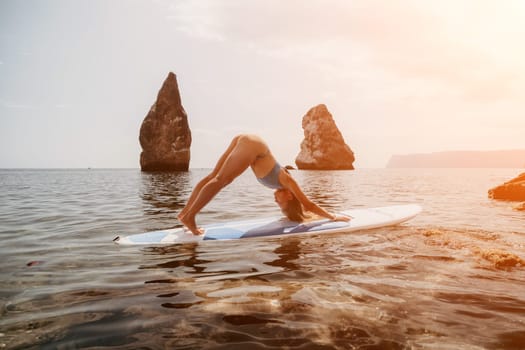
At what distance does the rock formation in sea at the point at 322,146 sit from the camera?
103438 mm

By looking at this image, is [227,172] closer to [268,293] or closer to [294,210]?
[294,210]

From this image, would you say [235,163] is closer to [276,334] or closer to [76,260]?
[76,260]

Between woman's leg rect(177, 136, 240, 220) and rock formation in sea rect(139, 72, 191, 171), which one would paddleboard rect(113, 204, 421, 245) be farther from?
rock formation in sea rect(139, 72, 191, 171)

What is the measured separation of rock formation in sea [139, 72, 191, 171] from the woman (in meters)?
67.5

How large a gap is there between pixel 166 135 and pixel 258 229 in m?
69.7

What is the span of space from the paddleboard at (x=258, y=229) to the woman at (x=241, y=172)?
23 cm

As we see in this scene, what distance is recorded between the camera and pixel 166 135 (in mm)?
71938

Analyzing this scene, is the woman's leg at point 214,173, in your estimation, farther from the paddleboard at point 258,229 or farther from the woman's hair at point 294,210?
the woman's hair at point 294,210

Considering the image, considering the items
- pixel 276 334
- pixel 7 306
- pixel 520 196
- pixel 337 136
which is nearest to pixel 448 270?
pixel 276 334

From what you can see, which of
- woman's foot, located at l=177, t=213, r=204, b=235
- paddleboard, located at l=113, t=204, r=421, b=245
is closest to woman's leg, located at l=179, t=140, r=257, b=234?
woman's foot, located at l=177, t=213, r=204, b=235

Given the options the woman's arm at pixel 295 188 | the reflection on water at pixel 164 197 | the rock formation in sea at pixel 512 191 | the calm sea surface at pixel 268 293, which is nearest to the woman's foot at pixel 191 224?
the calm sea surface at pixel 268 293

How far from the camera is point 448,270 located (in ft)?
14.3

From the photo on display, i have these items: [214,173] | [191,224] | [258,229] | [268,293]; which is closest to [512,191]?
[258,229]

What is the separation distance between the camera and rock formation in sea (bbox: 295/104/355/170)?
10344 cm
